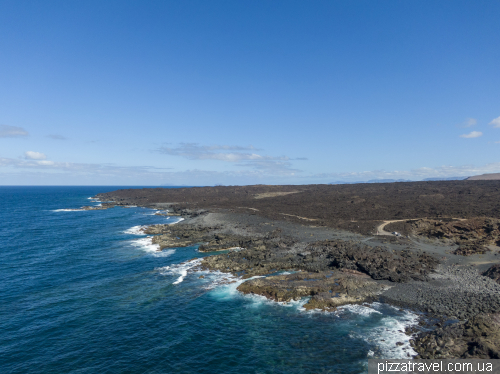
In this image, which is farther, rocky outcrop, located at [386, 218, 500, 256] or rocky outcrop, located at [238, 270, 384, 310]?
rocky outcrop, located at [386, 218, 500, 256]

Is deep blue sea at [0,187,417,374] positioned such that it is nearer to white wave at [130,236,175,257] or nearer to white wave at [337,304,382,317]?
white wave at [337,304,382,317]

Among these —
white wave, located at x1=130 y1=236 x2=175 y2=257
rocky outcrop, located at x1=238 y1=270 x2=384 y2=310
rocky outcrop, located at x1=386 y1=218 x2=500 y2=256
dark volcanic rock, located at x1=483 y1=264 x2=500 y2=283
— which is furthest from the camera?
white wave, located at x1=130 y1=236 x2=175 y2=257

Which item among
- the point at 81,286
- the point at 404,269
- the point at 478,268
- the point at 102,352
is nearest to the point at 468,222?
the point at 478,268

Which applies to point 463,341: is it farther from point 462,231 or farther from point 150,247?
point 150,247

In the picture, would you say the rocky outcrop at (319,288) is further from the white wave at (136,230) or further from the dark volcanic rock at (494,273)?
the white wave at (136,230)

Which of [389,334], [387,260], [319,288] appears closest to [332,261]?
[387,260]

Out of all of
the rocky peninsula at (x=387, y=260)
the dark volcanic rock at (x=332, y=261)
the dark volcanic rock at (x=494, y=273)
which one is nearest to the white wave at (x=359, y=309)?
the rocky peninsula at (x=387, y=260)

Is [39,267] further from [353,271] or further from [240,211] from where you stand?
[240,211]

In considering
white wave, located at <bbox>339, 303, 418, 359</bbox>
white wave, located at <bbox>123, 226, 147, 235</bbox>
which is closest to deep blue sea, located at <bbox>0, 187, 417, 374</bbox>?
white wave, located at <bbox>339, 303, 418, 359</bbox>
